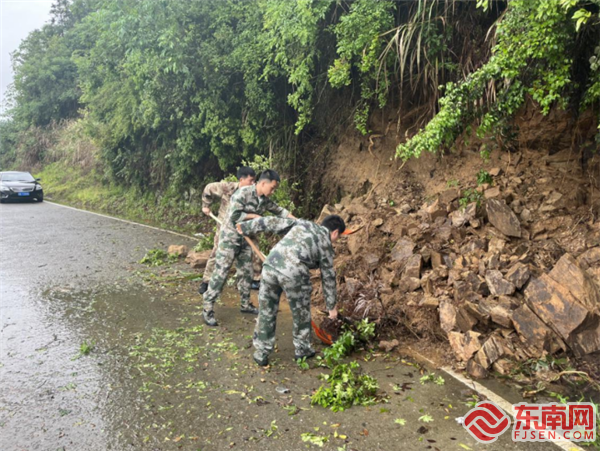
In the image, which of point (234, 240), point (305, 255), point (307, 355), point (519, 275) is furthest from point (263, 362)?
point (519, 275)

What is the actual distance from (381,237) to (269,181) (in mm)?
2090

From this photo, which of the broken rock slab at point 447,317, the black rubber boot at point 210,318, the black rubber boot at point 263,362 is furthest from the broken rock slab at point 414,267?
the black rubber boot at point 210,318

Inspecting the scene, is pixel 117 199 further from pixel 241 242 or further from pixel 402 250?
pixel 402 250

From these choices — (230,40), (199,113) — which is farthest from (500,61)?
(199,113)

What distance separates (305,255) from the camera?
449cm

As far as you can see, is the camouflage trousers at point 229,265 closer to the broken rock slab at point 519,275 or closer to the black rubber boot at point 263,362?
the black rubber boot at point 263,362

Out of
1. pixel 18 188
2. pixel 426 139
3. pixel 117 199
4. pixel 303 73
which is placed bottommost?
pixel 117 199

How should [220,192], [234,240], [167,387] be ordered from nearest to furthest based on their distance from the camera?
[167,387] → [234,240] → [220,192]

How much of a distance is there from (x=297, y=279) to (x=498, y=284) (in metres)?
2.17

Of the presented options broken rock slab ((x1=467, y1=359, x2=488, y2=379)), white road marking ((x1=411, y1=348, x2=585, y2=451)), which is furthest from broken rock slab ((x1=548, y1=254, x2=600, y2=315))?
white road marking ((x1=411, y1=348, x2=585, y2=451))

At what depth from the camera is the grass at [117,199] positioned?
1403cm

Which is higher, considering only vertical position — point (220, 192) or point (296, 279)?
point (220, 192)

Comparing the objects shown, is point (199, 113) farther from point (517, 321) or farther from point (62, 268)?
point (517, 321)

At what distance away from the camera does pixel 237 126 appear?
1154cm
